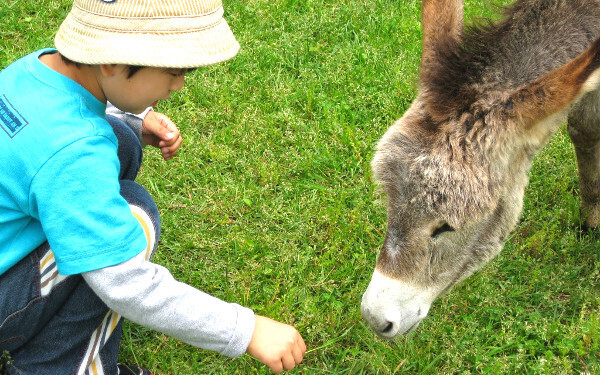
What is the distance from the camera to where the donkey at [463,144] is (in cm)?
244

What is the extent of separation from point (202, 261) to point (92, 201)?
64.6 inches

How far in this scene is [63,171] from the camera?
194cm

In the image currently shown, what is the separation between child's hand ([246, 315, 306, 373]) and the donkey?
1.64 ft

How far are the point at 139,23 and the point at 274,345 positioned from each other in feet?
4.30

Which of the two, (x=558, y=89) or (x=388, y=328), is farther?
(x=388, y=328)

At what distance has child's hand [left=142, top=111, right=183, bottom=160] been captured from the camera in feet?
Result: 10.2

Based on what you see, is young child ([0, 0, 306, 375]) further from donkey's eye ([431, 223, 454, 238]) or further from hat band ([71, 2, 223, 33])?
donkey's eye ([431, 223, 454, 238])

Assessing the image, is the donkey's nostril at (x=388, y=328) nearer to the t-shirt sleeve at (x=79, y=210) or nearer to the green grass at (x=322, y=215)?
the green grass at (x=322, y=215)

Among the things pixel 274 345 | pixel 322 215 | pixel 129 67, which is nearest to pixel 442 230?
pixel 274 345

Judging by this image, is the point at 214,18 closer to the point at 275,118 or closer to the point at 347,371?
the point at 347,371

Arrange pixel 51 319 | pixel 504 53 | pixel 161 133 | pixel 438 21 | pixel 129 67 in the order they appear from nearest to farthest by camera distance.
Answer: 1. pixel 129 67
2. pixel 51 319
3. pixel 504 53
4. pixel 438 21
5. pixel 161 133

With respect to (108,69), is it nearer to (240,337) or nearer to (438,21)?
(240,337)

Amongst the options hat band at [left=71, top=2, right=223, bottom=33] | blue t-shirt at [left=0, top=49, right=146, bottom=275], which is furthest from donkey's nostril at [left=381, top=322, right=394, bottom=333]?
hat band at [left=71, top=2, right=223, bottom=33]

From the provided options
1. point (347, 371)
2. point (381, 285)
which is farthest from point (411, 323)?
point (347, 371)
